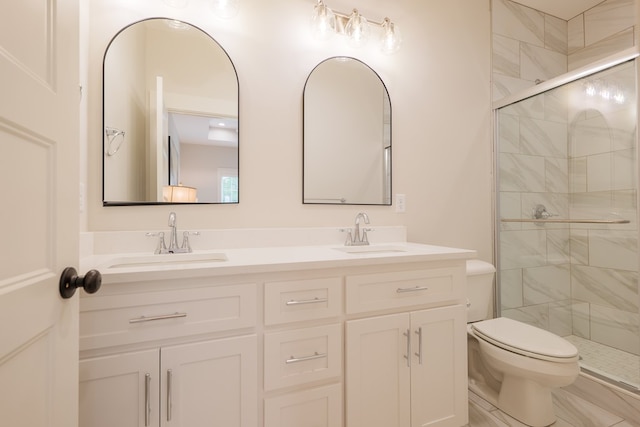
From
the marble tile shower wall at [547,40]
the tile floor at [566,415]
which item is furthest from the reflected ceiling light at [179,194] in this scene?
the marble tile shower wall at [547,40]

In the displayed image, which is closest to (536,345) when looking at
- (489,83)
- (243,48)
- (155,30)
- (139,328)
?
(139,328)

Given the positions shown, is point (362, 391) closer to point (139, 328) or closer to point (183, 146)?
point (139, 328)

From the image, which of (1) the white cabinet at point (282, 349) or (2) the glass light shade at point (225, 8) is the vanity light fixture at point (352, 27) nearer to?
(2) the glass light shade at point (225, 8)

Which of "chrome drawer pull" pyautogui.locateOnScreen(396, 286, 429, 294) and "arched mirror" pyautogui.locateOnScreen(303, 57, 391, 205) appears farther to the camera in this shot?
"arched mirror" pyautogui.locateOnScreen(303, 57, 391, 205)

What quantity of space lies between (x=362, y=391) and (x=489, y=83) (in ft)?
7.17

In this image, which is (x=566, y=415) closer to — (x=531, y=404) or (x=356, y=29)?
(x=531, y=404)

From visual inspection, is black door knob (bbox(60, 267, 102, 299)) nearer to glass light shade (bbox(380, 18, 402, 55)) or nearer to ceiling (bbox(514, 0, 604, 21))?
glass light shade (bbox(380, 18, 402, 55))

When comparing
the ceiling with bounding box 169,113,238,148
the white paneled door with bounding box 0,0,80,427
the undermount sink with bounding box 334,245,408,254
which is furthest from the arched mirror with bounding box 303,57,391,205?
the white paneled door with bounding box 0,0,80,427

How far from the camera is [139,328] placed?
90 cm

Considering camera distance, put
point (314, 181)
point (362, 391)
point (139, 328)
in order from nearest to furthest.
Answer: point (139, 328)
point (362, 391)
point (314, 181)

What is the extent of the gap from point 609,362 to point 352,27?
2.56 meters

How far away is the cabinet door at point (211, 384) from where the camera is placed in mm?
920

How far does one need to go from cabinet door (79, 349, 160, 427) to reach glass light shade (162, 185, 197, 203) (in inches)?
28.5

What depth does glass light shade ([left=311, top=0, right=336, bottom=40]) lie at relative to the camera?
1645 millimetres
